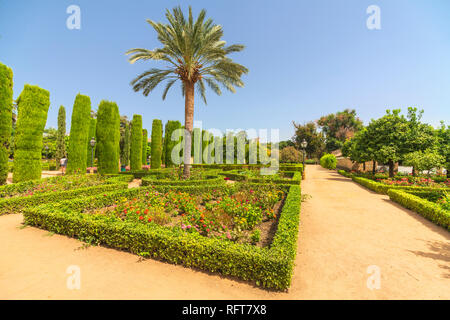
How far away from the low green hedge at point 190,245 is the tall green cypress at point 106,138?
36.7 ft

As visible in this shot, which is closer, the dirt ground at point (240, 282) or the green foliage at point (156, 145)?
the dirt ground at point (240, 282)

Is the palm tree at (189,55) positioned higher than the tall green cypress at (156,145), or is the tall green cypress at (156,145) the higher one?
the palm tree at (189,55)

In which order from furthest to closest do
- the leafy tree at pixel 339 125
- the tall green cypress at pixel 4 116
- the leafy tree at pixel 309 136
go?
the leafy tree at pixel 339 125 → the leafy tree at pixel 309 136 → the tall green cypress at pixel 4 116

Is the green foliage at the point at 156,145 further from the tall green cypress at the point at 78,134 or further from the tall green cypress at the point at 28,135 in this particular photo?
the tall green cypress at the point at 28,135

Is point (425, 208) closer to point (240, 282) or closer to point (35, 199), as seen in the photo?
point (240, 282)

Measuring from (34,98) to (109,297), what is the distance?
47.8ft

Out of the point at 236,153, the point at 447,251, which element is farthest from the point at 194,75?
the point at 236,153

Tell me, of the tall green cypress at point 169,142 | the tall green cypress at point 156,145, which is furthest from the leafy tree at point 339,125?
the tall green cypress at point 156,145

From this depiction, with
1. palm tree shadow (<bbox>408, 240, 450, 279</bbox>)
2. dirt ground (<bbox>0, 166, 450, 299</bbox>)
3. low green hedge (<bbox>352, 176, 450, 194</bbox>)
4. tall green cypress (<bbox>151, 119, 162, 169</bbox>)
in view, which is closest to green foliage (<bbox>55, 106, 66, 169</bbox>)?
tall green cypress (<bbox>151, 119, 162, 169</bbox>)

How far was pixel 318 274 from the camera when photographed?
354 centimetres

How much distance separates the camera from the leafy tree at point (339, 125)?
5375 cm

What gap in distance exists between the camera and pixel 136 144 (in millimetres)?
21109
